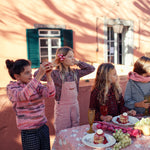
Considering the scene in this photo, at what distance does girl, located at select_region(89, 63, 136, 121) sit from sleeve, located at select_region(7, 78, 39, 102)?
2.68 feet

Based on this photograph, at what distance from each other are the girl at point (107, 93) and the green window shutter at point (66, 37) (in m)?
4.59

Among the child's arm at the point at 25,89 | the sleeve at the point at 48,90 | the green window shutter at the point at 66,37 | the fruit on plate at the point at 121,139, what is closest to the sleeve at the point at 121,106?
the fruit on plate at the point at 121,139

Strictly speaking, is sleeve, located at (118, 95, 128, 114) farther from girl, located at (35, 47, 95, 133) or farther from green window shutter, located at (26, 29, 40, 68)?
green window shutter, located at (26, 29, 40, 68)

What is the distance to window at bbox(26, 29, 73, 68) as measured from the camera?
6.10 metres

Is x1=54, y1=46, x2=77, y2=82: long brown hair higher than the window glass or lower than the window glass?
lower

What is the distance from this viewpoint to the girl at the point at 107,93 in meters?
2.11

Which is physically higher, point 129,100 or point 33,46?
point 33,46

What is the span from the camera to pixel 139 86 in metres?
2.25

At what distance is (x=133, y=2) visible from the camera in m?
8.05

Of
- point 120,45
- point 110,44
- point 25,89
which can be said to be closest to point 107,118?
point 25,89

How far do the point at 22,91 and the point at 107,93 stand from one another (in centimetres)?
97

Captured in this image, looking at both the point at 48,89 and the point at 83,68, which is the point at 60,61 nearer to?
the point at 83,68

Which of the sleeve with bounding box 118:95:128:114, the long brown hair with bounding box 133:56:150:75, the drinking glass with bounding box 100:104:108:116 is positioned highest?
the long brown hair with bounding box 133:56:150:75

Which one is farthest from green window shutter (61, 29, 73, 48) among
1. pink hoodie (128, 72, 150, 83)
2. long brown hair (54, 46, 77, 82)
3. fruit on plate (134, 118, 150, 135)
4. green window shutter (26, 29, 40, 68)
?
fruit on plate (134, 118, 150, 135)
